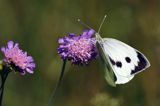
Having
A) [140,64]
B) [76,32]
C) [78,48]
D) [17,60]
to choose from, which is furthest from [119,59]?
[76,32]

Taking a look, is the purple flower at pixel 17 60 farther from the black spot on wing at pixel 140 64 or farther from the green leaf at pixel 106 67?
the black spot on wing at pixel 140 64

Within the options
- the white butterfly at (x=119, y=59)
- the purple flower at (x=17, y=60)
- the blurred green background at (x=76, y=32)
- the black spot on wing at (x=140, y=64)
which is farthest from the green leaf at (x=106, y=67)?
the blurred green background at (x=76, y=32)

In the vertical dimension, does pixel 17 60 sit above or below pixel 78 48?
below

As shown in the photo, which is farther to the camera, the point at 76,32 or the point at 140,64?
the point at 76,32

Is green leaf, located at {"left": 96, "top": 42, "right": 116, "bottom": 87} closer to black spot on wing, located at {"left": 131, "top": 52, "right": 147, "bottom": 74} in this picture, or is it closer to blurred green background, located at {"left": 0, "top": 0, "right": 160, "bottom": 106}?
black spot on wing, located at {"left": 131, "top": 52, "right": 147, "bottom": 74}

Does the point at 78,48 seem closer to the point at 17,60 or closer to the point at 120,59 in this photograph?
the point at 120,59

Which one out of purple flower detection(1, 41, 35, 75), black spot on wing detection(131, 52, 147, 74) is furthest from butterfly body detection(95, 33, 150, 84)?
purple flower detection(1, 41, 35, 75)

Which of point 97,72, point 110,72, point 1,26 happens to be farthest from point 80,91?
point 110,72
